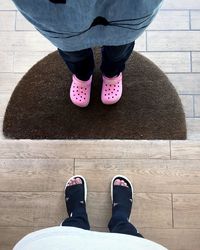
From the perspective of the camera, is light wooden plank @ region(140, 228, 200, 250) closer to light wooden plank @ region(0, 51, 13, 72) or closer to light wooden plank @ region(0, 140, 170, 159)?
light wooden plank @ region(0, 140, 170, 159)

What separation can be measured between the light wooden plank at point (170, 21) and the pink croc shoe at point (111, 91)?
260 millimetres

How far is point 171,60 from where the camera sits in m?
1.35

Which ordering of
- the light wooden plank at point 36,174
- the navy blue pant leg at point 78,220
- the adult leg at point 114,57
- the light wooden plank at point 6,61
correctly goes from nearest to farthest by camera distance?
the adult leg at point 114,57 → the navy blue pant leg at point 78,220 → the light wooden plank at point 36,174 → the light wooden plank at point 6,61

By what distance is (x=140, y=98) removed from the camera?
4.32ft

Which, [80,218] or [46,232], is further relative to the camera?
[80,218]

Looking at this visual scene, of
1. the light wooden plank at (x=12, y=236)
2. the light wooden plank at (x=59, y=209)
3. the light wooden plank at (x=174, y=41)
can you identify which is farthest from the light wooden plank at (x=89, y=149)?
the light wooden plank at (x=174, y=41)

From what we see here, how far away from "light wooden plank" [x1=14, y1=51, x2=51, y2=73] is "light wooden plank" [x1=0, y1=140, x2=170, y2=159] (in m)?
0.27

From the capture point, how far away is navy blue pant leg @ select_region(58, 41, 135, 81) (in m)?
0.97

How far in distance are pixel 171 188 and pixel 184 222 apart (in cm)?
11

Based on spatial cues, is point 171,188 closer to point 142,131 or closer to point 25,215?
point 142,131

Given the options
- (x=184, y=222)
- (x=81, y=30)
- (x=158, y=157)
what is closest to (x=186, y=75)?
(x=158, y=157)

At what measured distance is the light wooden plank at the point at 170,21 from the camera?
1.37 m

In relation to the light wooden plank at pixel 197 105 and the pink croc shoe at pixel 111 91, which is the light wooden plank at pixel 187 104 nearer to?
the light wooden plank at pixel 197 105

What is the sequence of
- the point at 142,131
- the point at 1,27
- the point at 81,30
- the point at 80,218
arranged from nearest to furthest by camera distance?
the point at 81,30 → the point at 80,218 → the point at 142,131 → the point at 1,27
